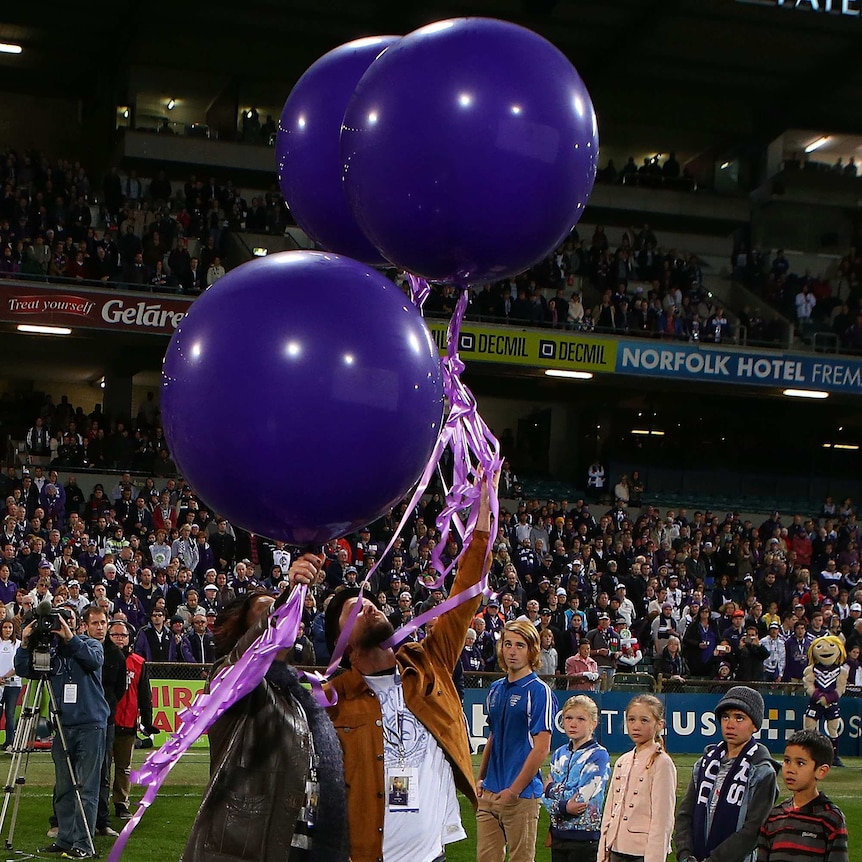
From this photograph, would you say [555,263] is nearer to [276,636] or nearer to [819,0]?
[819,0]

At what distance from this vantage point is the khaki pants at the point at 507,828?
6.93 meters

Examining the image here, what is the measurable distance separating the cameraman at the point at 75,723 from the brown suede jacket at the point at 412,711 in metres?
5.05

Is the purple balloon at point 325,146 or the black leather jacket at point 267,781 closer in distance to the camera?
the black leather jacket at point 267,781

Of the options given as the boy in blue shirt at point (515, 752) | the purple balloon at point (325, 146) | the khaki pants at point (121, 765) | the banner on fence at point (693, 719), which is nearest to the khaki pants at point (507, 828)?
the boy in blue shirt at point (515, 752)

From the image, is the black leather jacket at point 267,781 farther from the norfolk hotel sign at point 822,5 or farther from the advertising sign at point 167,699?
the norfolk hotel sign at point 822,5

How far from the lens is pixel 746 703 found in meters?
5.86

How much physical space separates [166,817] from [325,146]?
25.5 ft

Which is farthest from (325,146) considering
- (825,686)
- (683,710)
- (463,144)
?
(683,710)

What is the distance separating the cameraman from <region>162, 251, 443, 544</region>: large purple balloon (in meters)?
5.64

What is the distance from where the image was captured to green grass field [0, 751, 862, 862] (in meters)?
10.1

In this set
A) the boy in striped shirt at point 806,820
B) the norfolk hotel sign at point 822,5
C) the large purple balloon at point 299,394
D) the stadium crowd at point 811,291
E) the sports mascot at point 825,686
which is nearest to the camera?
the large purple balloon at point 299,394

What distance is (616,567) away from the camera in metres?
24.4

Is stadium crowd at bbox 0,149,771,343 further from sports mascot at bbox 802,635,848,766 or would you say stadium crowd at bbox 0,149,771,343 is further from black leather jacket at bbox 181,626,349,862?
black leather jacket at bbox 181,626,349,862

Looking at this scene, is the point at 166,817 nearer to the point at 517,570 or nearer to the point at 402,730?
the point at 402,730
